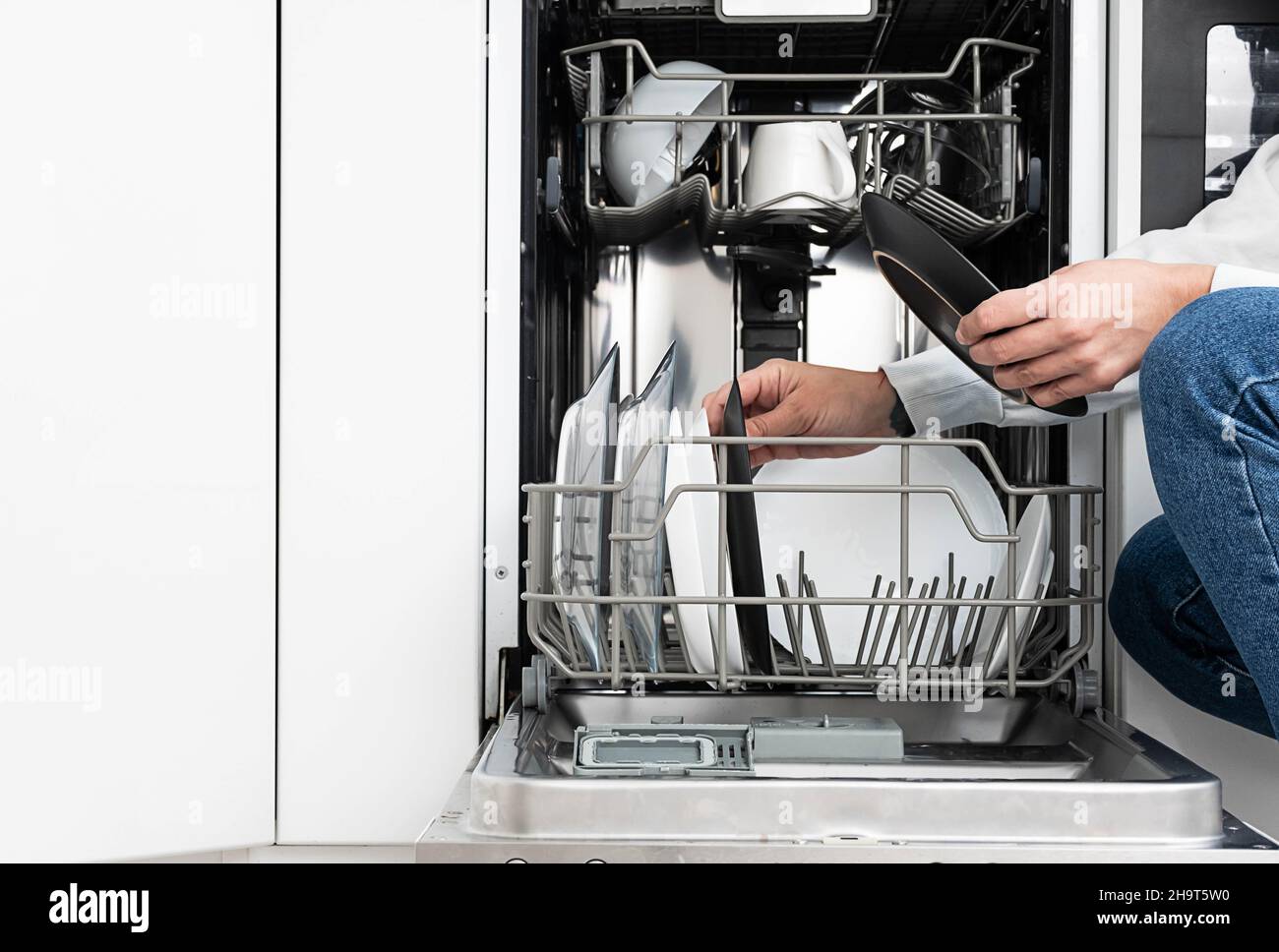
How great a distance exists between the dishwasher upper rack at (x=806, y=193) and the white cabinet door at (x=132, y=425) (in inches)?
11.6

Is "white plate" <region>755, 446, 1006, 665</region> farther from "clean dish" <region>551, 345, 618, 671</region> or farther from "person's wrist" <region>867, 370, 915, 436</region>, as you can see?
"clean dish" <region>551, 345, 618, 671</region>

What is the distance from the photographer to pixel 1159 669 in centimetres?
89

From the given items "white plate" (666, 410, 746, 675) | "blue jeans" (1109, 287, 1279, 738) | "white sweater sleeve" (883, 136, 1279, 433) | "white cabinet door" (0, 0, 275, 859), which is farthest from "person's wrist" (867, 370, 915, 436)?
"white cabinet door" (0, 0, 275, 859)

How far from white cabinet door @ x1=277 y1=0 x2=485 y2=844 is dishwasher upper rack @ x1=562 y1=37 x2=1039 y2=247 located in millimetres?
160

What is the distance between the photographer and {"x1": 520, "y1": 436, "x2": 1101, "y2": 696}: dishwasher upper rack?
73 cm

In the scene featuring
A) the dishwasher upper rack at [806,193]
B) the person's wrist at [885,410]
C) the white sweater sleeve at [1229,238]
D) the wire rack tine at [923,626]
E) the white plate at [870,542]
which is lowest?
the wire rack tine at [923,626]

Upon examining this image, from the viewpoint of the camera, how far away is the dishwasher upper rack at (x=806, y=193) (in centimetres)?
88

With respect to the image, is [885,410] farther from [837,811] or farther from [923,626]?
[837,811]

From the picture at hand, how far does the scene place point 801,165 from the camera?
39.0 inches

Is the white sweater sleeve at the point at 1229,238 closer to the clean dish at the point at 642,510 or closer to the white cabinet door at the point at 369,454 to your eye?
the clean dish at the point at 642,510

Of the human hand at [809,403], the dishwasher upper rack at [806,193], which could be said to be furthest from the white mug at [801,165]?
the human hand at [809,403]

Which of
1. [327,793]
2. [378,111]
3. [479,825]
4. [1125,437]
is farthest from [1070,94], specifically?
[327,793]

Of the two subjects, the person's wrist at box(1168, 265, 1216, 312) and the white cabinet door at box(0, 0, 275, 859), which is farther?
the white cabinet door at box(0, 0, 275, 859)

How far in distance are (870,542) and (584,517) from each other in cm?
29
